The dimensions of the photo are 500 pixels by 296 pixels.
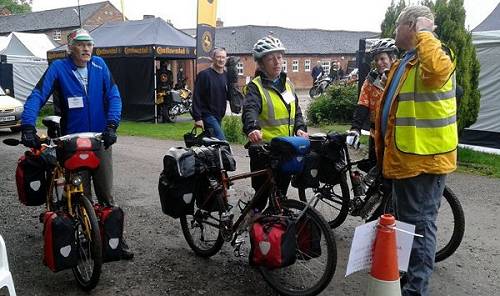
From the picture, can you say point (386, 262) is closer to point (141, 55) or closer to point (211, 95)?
point (211, 95)

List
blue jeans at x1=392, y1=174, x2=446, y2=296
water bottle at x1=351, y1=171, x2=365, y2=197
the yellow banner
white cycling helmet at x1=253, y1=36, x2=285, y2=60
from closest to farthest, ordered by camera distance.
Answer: blue jeans at x1=392, y1=174, x2=446, y2=296
white cycling helmet at x1=253, y1=36, x2=285, y2=60
water bottle at x1=351, y1=171, x2=365, y2=197
the yellow banner

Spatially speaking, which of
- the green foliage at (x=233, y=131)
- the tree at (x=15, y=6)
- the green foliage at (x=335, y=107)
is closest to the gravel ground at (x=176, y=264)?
the green foliage at (x=233, y=131)

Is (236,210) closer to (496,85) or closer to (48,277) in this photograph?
(48,277)

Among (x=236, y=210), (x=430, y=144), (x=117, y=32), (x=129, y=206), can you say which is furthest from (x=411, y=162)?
(x=117, y=32)

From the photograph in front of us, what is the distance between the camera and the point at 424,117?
118 inches

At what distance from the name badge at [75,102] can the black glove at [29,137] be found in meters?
0.45

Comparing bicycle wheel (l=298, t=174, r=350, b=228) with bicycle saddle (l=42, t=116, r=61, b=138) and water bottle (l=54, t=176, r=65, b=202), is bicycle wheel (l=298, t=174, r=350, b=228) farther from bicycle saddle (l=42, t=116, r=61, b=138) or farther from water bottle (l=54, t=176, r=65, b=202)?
bicycle saddle (l=42, t=116, r=61, b=138)

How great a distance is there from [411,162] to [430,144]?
15 cm

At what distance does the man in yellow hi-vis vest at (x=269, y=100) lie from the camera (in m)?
3.98

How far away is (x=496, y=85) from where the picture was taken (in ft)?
34.2

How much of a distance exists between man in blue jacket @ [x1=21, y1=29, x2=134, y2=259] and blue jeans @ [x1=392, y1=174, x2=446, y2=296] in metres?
2.38

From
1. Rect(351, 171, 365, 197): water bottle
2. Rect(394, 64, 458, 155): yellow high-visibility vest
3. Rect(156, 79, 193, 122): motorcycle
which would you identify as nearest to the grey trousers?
Rect(351, 171, 365, 197): water bottle

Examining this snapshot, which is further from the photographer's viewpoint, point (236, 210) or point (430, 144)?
point (236, 210)

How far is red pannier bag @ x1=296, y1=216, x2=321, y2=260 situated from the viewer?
3.54 metres
